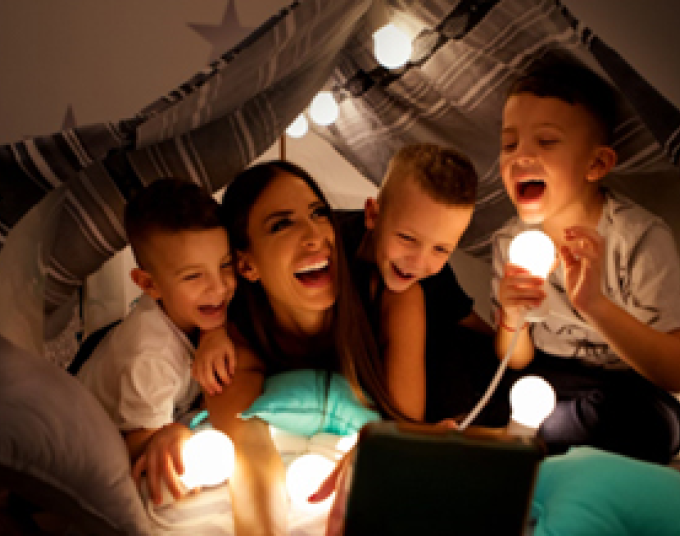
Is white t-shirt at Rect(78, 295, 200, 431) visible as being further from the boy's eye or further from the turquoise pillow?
the boy's eye

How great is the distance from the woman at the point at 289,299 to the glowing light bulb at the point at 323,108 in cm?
33

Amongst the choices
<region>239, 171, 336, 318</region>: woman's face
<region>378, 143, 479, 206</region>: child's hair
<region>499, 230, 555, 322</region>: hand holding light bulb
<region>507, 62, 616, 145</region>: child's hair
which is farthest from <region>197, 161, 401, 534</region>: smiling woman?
<region>507, 62, 616, 145</region>: child's hair

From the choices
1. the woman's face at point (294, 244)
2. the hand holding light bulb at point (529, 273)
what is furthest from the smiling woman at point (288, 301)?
the hand holding light bulb at point (529, 273)

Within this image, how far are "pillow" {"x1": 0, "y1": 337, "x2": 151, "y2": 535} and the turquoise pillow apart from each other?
265mm

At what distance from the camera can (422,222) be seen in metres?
0.96

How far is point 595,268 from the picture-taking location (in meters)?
0.90

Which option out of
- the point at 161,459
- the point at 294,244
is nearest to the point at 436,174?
the point at 294,244

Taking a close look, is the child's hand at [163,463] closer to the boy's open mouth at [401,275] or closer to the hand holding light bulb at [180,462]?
the hand holding light bulb at [180,462]

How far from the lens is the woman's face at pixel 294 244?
0.97 meters

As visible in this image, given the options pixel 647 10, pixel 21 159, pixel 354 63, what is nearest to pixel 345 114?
pixel 354 63

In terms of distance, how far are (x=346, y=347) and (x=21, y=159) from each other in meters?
0.52

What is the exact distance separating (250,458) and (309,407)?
134mm

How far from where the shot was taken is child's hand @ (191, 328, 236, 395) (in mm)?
978

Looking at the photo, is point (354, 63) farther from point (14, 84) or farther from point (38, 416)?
point (38, 416)
